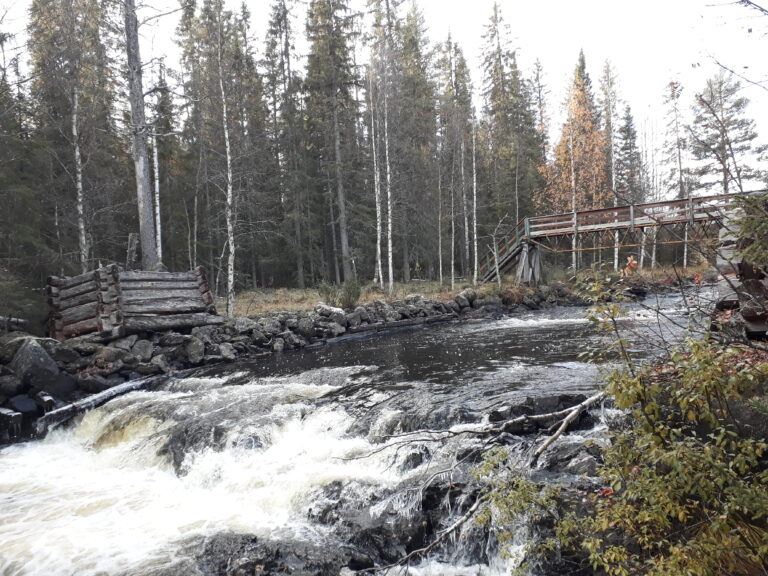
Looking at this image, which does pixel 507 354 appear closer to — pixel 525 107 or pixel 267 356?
pixel 267 356

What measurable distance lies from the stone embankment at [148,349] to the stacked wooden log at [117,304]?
35 centimetres

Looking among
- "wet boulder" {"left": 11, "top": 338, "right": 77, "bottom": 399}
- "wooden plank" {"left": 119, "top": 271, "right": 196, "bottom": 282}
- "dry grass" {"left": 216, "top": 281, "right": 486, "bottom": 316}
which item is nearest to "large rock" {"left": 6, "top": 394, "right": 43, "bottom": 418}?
"wet boulder" {"left": 11, "top": 338, "right": 77, "bottom": 399}

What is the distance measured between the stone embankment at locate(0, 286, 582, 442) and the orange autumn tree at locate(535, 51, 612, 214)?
13189 millimetres

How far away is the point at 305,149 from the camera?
1040 inches

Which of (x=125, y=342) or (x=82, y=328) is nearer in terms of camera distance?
(x=125, y=342)

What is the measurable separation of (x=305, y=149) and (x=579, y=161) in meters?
16.1

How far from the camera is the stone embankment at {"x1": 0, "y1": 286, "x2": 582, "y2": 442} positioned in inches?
341

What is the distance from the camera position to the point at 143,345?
10984 millimetres

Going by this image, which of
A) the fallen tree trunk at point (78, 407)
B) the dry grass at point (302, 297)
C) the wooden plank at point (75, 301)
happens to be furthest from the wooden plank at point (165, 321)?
the dry grass at point (302, 297)

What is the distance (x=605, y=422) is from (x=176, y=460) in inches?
222

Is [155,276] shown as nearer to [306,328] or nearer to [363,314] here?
[306,328]

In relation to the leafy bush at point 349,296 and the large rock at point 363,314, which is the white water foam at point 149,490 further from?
the leafy bush at point 349,296

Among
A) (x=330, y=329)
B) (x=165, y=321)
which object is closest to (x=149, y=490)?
(x=165, y=321)

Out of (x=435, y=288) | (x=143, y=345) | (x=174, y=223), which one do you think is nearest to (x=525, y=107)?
(x=435, y=288)
